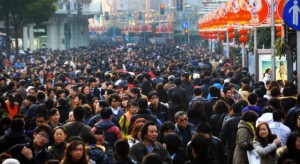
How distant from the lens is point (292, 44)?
20.4 m

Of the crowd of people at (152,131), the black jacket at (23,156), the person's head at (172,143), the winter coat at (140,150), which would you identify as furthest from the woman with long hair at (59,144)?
the person's head at (172,143)

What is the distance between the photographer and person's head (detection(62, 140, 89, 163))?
991 cm

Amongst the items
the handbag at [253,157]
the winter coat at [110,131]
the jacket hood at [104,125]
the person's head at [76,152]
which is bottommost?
the handbag at [253,157]

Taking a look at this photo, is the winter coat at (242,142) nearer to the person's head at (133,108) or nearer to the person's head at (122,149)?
the person's head at (122,149)

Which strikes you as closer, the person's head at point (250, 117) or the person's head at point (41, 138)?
the person's head at point (41, 138)

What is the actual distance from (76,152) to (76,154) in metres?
0.02

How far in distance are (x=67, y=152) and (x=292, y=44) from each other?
1129 cm

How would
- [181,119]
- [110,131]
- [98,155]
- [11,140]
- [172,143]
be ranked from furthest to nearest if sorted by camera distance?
[181,119], [110,131], [11,140], [172,143], [98,155]

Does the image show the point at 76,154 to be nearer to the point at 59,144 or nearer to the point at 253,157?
the point at 59,144

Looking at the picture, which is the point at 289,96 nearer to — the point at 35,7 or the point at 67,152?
the point at 67,152

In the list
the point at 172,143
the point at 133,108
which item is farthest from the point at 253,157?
the point at 133,108

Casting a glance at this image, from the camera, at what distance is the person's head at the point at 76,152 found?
991 centimetres

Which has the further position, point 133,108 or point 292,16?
point 292,16

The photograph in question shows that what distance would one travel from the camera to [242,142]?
1217 centimetres
